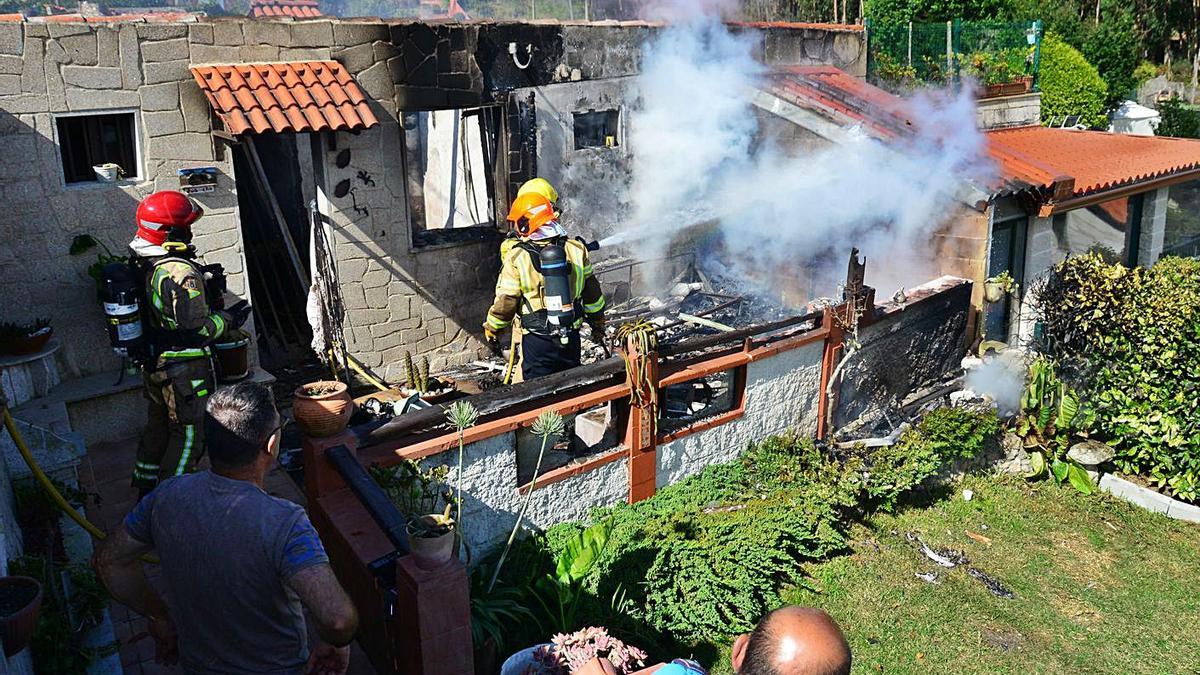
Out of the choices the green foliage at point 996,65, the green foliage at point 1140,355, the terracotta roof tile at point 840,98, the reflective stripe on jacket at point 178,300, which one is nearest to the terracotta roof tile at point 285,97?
the reflective stripe on jacket at point 178,300

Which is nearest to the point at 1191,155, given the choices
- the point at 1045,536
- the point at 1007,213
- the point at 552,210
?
the point at 1007,213

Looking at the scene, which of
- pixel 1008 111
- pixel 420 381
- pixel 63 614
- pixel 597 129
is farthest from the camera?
pixel 1008 111

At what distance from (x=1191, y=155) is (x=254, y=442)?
14487 millimetres

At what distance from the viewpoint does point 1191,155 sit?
13492 millimetres

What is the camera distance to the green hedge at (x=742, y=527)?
5.73 m

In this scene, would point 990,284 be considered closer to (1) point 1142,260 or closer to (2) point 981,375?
(2) point 981,375

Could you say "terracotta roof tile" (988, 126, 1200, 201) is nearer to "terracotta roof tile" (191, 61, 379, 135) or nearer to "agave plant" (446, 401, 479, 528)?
"terracotta roof tile" (191, 61, 379, 135)

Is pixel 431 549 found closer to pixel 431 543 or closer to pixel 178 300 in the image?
pixel 431 543

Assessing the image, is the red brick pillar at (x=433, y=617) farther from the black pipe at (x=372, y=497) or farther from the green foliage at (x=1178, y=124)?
the green foliage at (x=1178, y=124)

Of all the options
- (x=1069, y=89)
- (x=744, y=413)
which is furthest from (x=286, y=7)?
(x=1069, y=89)

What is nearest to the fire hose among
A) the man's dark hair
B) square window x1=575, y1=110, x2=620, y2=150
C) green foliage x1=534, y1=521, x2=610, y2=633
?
the man's dark hair

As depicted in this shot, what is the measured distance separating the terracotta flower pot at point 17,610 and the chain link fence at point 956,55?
13440 millimetres

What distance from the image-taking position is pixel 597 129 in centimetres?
1086

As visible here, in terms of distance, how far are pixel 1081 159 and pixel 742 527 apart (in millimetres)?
8886
